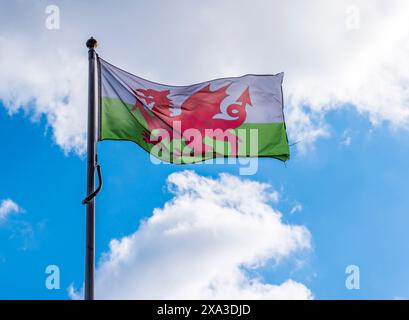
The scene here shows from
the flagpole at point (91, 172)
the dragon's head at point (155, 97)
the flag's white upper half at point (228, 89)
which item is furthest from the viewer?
the dragon's head at point (155, 97)

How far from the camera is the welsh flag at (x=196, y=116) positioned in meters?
18.6

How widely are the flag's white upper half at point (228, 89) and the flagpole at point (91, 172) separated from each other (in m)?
0.95

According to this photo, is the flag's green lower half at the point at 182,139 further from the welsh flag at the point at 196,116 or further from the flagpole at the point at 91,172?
the flagpole at the point at 91,172

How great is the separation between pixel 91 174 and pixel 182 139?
3.30 metres

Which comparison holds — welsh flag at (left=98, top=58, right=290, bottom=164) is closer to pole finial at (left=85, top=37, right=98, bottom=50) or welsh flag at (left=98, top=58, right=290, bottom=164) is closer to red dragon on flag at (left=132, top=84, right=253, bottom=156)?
red dragon on flag at (left=132, top=84, right=253, bottom=156)

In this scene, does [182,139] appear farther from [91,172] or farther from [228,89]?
[91,172]

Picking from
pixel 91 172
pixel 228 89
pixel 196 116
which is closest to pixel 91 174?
pixel 91 172

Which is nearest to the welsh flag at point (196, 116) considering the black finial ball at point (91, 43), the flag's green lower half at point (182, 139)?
the flag's green lower half at point (182, 139)

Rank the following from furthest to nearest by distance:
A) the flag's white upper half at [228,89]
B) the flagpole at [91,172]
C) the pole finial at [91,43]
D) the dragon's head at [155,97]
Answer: the dragon's head at [155,97]
the flag's white upper half at [228,89]
the pole finial at [91,43]
the flagpole at [91,172]

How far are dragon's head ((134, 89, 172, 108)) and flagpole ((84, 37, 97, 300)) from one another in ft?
5.51

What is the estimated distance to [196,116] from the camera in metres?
19.5
